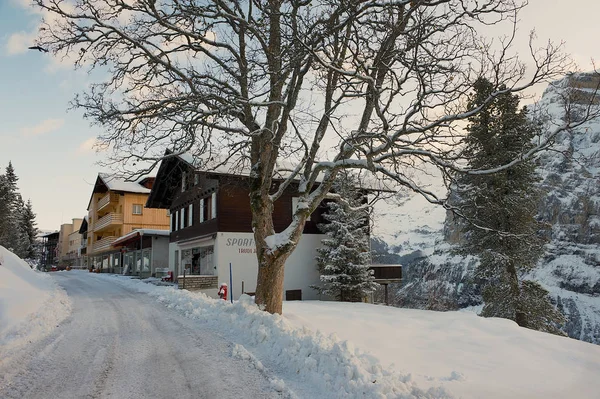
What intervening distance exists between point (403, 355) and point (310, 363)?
12.0 feet

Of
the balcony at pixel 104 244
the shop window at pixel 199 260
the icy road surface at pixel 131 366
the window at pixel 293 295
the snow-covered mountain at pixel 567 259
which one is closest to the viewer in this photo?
the icy road surface at pixel 131 366

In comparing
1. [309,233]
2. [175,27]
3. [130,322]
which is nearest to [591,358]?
[130,322]

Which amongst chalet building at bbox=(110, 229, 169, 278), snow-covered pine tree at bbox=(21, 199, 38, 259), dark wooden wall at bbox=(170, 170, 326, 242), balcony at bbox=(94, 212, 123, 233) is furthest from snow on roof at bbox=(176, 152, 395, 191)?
snow-covered pine tree at bbox=(21, 199, 38, 259)

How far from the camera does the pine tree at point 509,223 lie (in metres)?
19.2

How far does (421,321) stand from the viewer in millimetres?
14344

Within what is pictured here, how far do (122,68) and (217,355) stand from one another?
28.0 feet

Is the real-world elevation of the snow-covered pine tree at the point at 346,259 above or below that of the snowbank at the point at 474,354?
above

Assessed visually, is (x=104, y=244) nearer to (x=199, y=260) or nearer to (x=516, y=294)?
(x=199, y=260)

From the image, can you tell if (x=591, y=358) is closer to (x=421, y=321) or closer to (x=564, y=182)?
(x=421, y=321)

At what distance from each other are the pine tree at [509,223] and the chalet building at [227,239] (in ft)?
32.9

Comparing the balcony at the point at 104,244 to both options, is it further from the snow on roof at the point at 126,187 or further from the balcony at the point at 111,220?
the snow on roof at the point at 126,187

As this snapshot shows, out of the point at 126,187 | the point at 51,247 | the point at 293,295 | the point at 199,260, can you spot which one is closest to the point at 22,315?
the point at 293,295

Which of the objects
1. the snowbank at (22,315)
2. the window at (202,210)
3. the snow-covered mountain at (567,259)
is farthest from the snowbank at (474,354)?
the snow-covered mountain at (567,259)

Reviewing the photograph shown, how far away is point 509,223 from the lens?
20.0 meters
